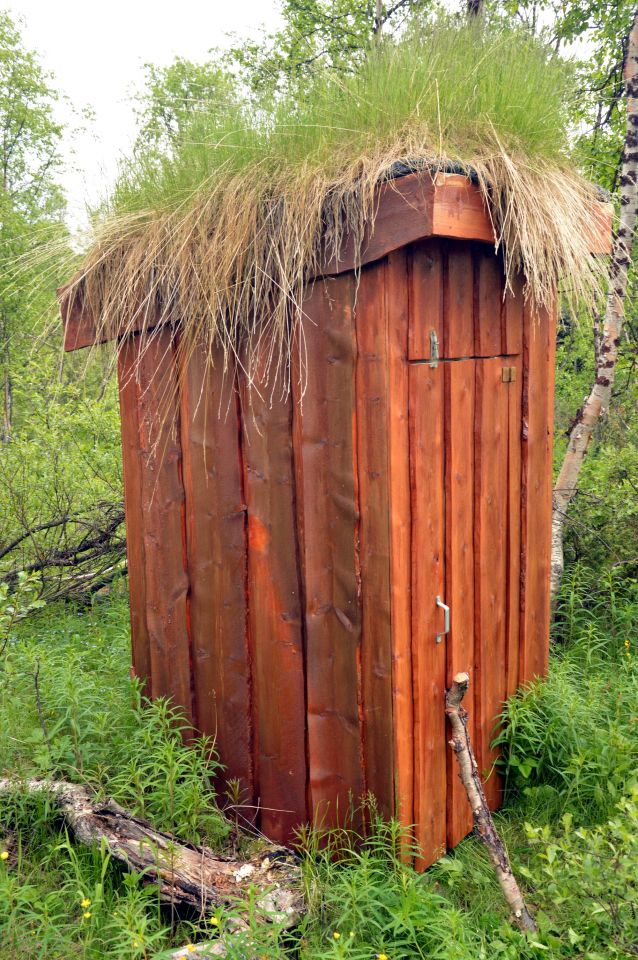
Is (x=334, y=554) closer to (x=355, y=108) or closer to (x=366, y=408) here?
(x=366, y=408)

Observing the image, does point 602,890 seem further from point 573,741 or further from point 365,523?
point 365,523

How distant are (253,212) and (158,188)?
74cm

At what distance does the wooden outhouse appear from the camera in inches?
101

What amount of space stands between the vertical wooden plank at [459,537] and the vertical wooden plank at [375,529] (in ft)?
1.23

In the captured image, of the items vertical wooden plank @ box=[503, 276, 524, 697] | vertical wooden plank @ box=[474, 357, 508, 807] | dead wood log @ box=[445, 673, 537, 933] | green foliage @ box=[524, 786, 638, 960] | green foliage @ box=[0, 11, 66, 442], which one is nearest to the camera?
green foliage @ box=[524, 786, 638, 960]

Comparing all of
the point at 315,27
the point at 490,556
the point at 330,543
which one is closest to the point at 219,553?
the point at 330,543

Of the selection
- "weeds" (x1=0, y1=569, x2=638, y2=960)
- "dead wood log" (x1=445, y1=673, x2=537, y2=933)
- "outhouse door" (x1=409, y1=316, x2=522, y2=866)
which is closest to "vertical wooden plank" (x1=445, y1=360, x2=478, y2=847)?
"outhouse door" (x1=409, y1=316, x2=522, y2=866)

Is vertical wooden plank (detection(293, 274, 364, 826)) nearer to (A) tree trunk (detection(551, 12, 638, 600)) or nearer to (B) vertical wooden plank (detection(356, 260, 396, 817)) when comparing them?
(B) vertical wooden plank (detection(356, 260, 396, 817))

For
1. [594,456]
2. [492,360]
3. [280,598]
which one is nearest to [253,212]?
[492,360]

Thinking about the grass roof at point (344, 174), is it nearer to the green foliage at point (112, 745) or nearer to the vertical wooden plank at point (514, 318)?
the vertical wooden plank at point (514, 318)

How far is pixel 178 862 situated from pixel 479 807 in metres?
1.09

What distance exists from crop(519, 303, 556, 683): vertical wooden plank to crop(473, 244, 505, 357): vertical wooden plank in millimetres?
247

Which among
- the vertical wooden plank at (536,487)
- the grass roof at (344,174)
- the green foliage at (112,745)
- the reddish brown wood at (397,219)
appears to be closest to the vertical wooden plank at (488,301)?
the grass roof at (344,174)

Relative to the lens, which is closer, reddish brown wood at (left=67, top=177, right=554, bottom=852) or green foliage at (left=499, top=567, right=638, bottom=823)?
reddish brown wood at (left=67, top=177, right=554, bottom=852)
